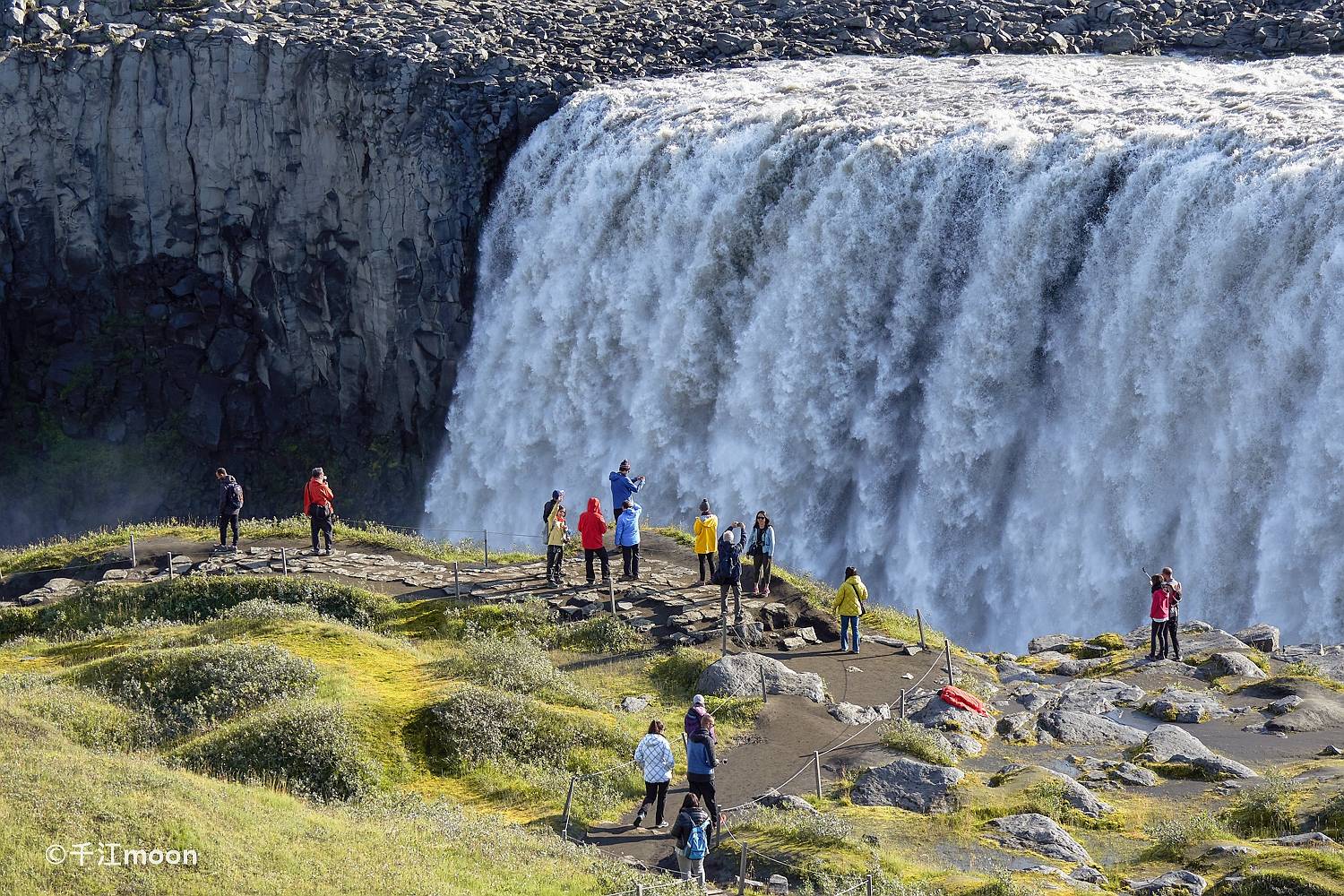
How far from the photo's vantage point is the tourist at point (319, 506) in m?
33.4

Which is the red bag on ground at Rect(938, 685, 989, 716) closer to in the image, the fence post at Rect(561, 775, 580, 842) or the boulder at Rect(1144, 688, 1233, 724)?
the boulder at Rect(1144, 688, 1233, 724)

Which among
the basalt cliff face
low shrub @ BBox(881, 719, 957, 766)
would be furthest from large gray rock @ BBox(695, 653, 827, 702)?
the basalt cliff face

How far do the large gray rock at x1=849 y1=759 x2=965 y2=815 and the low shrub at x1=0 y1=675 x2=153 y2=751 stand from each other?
10.9 metres

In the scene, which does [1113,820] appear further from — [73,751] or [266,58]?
[266,58]

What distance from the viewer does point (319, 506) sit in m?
33.7

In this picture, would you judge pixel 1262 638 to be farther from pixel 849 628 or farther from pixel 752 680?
pixel 752 680

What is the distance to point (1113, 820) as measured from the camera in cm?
2114

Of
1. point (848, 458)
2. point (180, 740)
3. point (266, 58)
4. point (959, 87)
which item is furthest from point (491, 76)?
point (180, 740)

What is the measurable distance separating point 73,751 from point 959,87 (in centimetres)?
3513

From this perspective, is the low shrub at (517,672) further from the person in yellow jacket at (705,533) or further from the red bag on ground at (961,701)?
the red bag on ground at (961,701)

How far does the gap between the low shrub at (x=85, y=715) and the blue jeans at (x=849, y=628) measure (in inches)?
477

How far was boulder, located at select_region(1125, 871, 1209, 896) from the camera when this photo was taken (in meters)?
18.2

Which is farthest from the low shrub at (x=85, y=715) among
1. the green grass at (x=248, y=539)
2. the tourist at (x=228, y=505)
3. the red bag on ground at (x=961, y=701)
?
the red bag on ground at (x=961, y=701)

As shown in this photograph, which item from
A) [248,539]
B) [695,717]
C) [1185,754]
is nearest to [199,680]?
[695,717]
